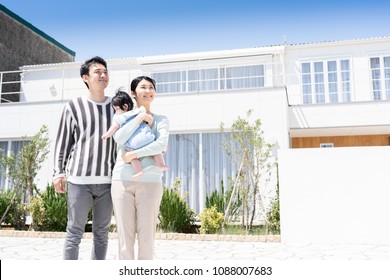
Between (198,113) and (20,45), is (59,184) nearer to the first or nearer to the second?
(198,113)

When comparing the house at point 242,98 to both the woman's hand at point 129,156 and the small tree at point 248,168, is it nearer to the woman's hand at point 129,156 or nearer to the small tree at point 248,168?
the small tree at point 248,168

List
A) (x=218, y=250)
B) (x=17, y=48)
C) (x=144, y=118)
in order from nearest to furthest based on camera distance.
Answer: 1. (x=144, y=118)
2. (x=218, y=250)
3. (x=17, y=48)

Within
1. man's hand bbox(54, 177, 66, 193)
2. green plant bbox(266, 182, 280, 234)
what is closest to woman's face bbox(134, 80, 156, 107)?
man's hand bbox(54, 177, 66, 193)

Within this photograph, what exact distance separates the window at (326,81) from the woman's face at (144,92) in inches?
443

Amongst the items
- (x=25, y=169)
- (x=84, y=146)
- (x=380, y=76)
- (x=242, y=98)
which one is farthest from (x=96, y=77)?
(x=380, y=76)

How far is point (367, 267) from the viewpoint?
10.2 ft

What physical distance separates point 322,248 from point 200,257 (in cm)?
198

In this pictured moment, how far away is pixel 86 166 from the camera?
2.84 m

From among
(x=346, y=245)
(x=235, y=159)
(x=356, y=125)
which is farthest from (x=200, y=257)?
(x=356, y=125)

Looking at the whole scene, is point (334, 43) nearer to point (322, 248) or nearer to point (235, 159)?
point (235, 159)

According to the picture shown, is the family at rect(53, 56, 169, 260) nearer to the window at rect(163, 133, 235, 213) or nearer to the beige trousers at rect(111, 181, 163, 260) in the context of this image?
the beige trousers at rect(111, 181, 163, 260)

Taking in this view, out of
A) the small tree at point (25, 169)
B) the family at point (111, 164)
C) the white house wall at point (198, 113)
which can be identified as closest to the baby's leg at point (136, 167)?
the family at point (111, 164)

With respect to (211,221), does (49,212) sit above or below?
above

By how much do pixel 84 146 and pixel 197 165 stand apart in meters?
7.07
